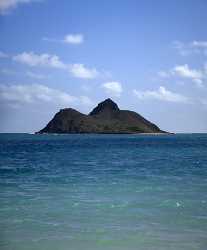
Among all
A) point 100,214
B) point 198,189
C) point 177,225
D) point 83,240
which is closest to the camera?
point 83,240

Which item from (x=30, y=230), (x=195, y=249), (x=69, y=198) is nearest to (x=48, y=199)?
(x=69, y=198)

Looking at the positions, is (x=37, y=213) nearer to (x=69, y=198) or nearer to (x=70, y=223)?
(x=70, y=223)

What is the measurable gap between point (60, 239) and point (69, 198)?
8.58 meters

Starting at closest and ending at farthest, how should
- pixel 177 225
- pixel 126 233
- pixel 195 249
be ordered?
pixel 195 249 → pixel 126 233 → pixel 177 225

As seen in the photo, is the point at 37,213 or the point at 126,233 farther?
the point at 37,213

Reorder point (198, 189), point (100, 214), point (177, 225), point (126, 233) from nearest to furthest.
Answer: point (126, 233) → point (177, 225) → point (100, 214) → point (198, 189)

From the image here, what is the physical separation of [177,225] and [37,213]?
605 centimetres

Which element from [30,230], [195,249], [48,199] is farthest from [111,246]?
[48,199]

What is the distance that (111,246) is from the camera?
43.0ft

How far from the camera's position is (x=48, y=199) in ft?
72.4

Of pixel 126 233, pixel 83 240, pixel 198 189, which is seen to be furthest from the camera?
pixel 198 189

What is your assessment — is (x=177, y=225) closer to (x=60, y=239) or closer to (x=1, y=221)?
(x=60, y=239)

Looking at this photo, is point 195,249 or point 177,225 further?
point 177,225

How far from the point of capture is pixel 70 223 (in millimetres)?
16266
